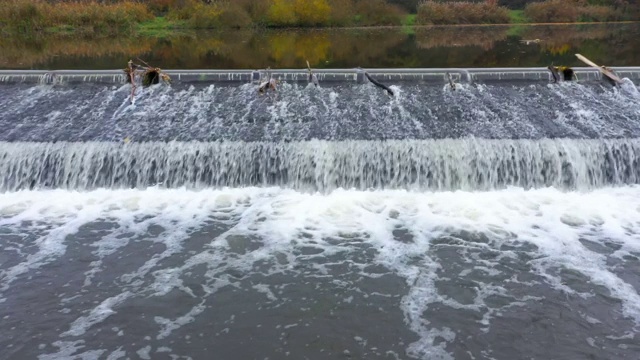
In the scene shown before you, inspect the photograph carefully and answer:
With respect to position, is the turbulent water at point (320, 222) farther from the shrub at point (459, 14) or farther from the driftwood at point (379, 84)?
the shrub at point (459, 14)

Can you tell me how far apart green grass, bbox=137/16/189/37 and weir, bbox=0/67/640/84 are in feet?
57.7

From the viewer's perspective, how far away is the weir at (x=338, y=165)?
28.0ft

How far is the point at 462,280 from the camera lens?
6.01m

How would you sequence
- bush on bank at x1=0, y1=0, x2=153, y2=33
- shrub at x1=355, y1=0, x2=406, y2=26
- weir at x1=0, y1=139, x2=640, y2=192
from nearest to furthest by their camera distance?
1. weir at x1=0, y1=139, x2=640, y2=192
2. bush on bank at x1=0, y1=0, x2=153, y2=33
3. shrub at x1=355, y1=0, x2=406, y2=26

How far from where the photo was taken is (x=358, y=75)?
36.6 feet

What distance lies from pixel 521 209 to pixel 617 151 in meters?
2.33

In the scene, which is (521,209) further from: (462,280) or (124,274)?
(124,274)

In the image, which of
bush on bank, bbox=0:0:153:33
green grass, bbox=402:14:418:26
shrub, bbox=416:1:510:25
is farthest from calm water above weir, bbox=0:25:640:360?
shrub, bbox=416:1:510:25

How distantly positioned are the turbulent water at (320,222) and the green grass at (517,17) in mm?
24942

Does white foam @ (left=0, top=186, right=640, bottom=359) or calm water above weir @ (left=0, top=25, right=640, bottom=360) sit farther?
white foam @ (left=0, top=186, right=640, bottom=359)

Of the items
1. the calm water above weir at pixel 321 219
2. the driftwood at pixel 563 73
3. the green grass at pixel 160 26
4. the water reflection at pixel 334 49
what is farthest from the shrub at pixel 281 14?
the driftwood at pixel 563 73

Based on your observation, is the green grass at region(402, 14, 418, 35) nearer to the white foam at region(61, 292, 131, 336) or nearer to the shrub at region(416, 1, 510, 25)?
the shrub at region(416, 1, 510, 25)

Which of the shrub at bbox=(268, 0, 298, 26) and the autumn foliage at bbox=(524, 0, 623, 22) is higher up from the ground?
the autumn foliage at bbox=(524, 0, 623, 22)

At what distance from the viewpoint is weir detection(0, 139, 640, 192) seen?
336 inches
